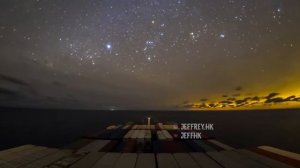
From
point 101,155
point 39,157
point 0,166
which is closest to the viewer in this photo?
point 0,166

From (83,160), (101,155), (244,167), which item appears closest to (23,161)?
(83,160)

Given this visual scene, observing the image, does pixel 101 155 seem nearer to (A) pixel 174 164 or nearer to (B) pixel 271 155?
(A) pixel 174 164

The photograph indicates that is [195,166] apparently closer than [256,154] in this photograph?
Yes

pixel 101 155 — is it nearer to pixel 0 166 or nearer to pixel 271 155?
pixel 0 166

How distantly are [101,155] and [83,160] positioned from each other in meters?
2.09

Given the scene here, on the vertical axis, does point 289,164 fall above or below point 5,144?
above

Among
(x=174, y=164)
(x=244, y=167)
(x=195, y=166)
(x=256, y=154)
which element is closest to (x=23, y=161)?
(x=174, y=164)

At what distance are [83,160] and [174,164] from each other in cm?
739

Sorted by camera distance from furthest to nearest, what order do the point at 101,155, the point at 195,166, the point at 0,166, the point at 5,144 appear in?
the point at 5,144, the point at 101,155, the point at 195,166, the point at 0,166

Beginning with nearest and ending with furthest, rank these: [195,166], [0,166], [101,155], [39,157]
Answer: [0,166] < [195,166] < [39,157] < [101,155]

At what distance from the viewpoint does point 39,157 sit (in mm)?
17484

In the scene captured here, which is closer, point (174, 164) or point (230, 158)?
point (174, 164)

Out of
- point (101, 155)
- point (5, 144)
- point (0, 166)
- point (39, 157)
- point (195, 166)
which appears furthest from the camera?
point (5, 144)

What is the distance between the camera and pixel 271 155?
63.0 ft
